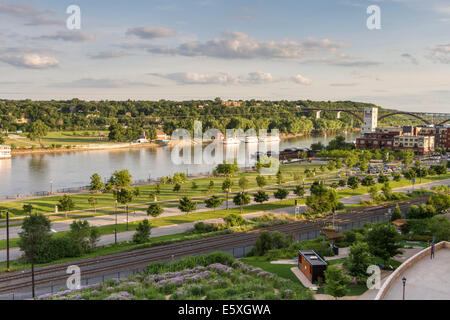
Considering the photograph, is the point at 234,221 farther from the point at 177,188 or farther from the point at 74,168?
the point at 74,168

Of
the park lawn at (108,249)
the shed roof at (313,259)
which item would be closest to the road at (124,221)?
the park lawn at (108,249)

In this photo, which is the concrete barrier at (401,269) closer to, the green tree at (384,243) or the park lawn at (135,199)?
the green tree at (384,243)

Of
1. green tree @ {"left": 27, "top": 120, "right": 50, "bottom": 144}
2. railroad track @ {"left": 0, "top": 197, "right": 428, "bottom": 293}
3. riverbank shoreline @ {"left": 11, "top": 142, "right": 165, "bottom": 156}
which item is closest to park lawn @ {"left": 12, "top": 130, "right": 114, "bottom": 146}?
green tree @ {"left": 27, "top": 120, "right": 50, "bottom": 144}

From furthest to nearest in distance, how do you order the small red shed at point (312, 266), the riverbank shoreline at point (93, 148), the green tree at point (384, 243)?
the riverbank shoreline at point (93, 148)
the green tree at point (384, 243)
the small red shed at point (312, 266)

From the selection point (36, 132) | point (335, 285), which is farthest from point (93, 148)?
point (335, 285)
